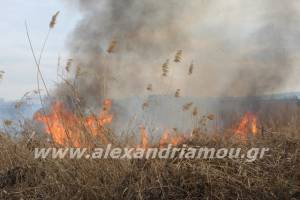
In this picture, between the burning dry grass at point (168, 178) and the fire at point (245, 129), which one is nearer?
the burning dry grass at point (168, 178)

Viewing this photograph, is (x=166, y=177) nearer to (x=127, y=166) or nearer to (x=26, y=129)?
(x=127, y=166)

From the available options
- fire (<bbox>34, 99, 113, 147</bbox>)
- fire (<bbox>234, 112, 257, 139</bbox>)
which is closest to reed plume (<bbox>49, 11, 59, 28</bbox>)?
fire (<bbox>34, 99, 113, 147</bbox>)

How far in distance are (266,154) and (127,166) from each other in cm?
142

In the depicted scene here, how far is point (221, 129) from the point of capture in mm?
5598

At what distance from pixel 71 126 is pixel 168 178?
1.42 metres

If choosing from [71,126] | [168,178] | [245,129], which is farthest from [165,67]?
[245,129]

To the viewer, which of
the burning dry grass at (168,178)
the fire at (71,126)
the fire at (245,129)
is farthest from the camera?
the fire at (245,129)

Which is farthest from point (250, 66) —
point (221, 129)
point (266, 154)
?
point (266, 154)

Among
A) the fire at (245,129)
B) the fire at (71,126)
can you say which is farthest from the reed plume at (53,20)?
the fire at (245,129)

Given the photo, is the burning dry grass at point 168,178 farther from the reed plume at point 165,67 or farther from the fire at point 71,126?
the reed plume at point 165,67

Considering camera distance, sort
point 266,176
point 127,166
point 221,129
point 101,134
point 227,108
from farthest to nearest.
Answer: point 227,108, point 221,129, point 101,134, point 127,166, point 266,176

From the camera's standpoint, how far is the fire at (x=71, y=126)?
4.82 metres

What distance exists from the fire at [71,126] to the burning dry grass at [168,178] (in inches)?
13.4

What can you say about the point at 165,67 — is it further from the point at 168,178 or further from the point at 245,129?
the point at 245,129
